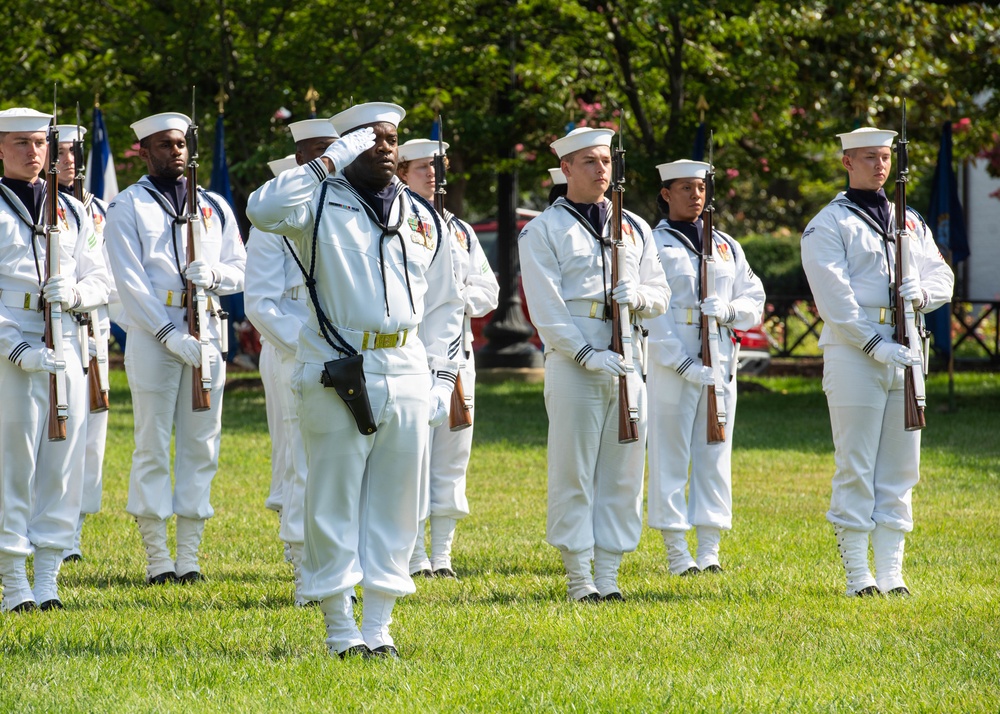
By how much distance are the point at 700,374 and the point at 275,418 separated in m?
2.74

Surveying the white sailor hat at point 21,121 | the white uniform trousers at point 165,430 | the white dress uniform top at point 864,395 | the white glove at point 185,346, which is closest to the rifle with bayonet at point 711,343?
the white dress uniform top at point 864,395

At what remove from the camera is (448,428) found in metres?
8.77

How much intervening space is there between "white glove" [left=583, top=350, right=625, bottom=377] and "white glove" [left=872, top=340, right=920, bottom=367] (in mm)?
1536

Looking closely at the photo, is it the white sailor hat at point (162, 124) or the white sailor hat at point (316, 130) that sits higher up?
the white sailor hat at point (162, 124)

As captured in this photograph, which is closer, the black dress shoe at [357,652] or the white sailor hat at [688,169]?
the black dress shoe at [357,652]

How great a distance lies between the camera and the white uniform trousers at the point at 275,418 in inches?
312

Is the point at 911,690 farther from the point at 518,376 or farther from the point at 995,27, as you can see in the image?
the point at 518,376

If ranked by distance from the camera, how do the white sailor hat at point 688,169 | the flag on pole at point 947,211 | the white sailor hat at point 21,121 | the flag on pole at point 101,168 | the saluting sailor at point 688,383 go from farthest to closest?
the flag on pole at point 947,211, the flag on pole at point 101,168, the white sailor hat at point 688,169, the saluting sailor at point 688,383, the white sailor hat at point 21,121

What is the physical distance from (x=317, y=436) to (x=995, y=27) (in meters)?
16.0

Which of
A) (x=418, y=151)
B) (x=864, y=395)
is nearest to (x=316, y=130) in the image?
(x=418, y=151)

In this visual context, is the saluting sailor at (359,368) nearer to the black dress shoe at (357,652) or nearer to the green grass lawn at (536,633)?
the black dress shoe at (357,652)

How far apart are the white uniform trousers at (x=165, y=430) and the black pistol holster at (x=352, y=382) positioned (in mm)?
2560

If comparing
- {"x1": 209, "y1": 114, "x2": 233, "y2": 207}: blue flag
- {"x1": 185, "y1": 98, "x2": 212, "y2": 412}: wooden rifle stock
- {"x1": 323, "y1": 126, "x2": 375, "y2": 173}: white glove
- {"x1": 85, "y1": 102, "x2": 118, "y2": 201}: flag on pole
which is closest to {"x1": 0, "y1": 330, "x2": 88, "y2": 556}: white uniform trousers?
{"x1": 185, "y1": 98, "x2": 212, "y2": 412}: wooden rifle stock

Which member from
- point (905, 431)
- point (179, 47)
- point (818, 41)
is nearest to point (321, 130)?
point (905, 431)
